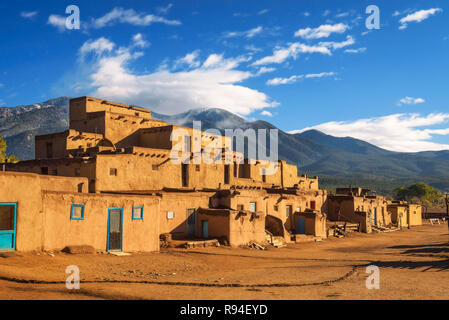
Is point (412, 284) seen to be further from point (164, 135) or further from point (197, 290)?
point (164, 135)

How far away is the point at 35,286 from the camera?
33.5 ft

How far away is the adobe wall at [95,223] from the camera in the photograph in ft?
49.6

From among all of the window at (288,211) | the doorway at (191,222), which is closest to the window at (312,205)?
the window at (288,211)

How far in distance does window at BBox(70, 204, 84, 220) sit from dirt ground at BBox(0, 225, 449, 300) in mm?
1587

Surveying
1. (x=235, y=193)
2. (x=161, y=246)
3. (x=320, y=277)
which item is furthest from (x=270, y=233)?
(x=320, y=277)

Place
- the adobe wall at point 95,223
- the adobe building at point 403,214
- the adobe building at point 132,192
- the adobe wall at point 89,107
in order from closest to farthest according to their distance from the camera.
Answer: the adobe building at point 132,192 < the adobe wall at point 95,223 < the adobe wall at point 89,107 < the adobe building at point 403,214

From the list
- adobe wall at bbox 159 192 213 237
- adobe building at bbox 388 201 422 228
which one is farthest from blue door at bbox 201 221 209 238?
adobe building at bbox 388 201 422 228

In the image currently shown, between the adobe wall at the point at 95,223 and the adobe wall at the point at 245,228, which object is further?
the adobe wall at the point at 245,228

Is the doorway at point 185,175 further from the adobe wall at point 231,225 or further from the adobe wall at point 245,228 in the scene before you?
the adobe wall at point 245,228

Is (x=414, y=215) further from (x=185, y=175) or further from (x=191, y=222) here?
(x=191, y=222)

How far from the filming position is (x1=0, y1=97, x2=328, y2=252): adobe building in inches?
578

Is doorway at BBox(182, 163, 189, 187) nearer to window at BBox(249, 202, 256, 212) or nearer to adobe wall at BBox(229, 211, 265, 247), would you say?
window at BBox(249, 202, 256, 212)

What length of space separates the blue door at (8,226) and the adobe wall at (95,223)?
134cm
